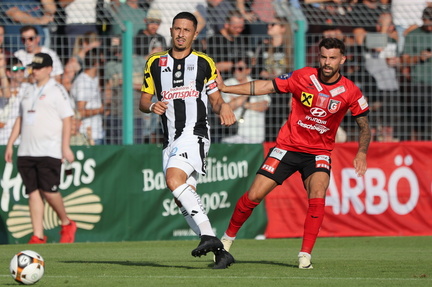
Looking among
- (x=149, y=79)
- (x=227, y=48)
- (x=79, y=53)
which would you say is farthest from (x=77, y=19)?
(x=149, y=79)

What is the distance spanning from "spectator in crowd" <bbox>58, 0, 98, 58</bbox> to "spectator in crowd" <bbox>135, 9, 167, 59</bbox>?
0.68 m

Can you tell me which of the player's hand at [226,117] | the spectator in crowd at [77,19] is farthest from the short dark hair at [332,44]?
the spectator in crowd at [77,19]

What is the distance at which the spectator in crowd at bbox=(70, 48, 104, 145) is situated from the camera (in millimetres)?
13156

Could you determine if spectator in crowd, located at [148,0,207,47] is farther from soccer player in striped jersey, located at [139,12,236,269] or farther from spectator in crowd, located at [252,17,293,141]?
soccer player in striped jersey, located at [139,12,236,269]

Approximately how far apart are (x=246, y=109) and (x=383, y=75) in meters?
2.28

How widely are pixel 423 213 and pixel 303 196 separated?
6.19ft

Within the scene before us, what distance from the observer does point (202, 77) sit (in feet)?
28.3

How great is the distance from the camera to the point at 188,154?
8.46 m

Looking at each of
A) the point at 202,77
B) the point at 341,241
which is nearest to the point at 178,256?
the point at 202,77

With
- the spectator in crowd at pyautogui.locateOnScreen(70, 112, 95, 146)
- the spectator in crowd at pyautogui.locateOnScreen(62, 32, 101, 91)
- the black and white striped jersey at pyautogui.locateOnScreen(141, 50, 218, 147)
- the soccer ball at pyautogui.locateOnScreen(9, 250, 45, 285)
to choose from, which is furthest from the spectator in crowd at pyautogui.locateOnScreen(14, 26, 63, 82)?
the soccer ball at pyautogui.locateOnScreen(9, 250, 45, 285)

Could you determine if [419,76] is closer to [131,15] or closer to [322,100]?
[131,15]

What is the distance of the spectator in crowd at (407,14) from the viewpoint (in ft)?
47.4

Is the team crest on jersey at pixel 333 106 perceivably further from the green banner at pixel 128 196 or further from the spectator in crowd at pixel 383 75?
the spectator in crowd at pixel 383 75

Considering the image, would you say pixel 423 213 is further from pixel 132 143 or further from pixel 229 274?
pixel 229 274
